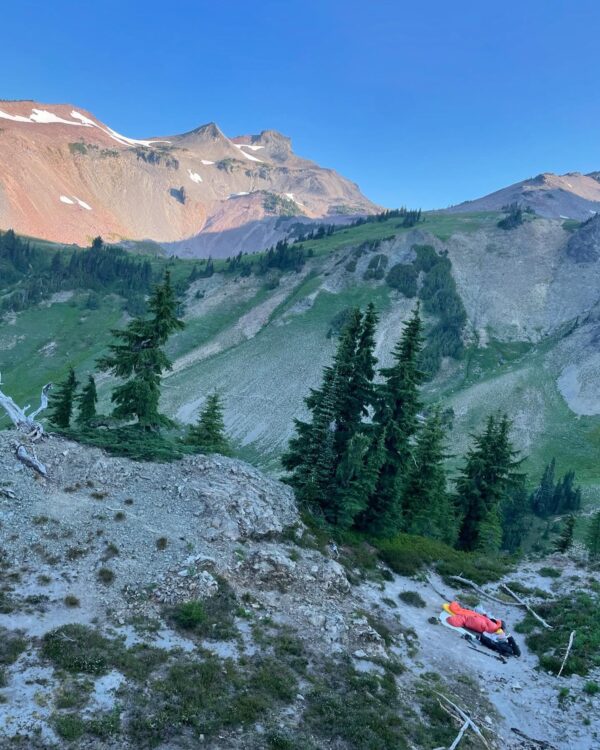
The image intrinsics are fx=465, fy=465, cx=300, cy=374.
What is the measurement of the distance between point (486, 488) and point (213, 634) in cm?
3320

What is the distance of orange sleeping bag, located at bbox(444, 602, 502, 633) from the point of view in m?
23.5

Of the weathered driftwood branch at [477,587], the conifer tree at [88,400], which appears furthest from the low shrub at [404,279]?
the weathered driftwood branch at [477,587]

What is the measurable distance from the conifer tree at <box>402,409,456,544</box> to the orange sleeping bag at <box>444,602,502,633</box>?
13914 millimetres

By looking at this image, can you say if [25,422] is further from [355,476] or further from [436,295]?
[436,295]

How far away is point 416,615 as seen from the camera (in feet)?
81.6

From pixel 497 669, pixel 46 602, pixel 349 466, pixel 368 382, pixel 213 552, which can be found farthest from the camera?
pixel 368 382

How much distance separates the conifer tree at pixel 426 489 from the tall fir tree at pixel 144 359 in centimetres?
2166

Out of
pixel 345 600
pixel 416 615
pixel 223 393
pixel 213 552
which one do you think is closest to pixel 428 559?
pixel 416 615

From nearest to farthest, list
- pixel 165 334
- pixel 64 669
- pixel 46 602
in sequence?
pixel 64 669 < pixel 46 602 < pixel 165 334

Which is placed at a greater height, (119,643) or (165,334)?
(165,334)

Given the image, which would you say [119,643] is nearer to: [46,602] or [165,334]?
[46,602]

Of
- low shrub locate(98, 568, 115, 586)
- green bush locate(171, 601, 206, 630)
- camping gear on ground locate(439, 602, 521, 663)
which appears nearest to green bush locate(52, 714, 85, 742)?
green bush locate(171, 601, 206, 630)

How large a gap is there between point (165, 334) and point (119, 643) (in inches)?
939

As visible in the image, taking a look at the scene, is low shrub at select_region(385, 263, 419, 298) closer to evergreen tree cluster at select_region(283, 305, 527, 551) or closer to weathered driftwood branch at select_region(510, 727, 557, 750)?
evergreen tree cluster at select_region(283, 305, 527, 551)
